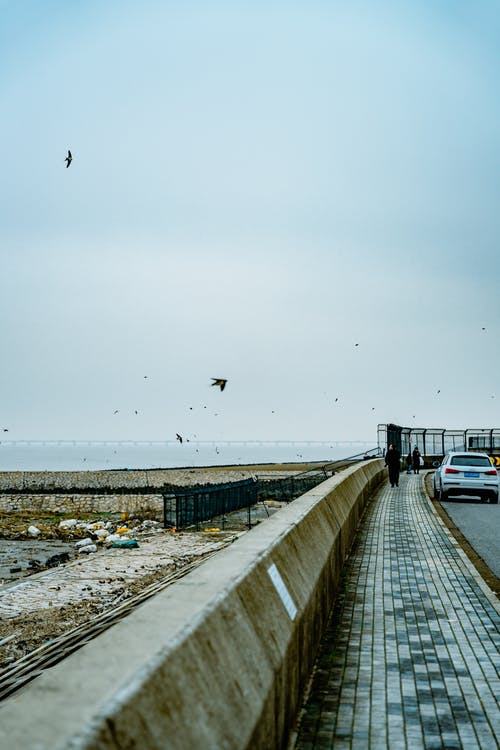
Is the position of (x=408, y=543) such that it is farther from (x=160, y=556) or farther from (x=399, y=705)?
(x=399, y=705)

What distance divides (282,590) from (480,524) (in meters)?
14.1

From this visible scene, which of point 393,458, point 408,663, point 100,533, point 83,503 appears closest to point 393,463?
point 393,458

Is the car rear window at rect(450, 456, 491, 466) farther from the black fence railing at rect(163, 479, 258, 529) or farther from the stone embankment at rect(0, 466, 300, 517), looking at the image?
the stone embankment at rect(0, 466, 300, 517)

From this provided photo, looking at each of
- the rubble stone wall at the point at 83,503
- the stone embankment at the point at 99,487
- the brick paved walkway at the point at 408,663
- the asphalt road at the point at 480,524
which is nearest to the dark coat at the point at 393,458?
the asphalt road at the point at 480,524

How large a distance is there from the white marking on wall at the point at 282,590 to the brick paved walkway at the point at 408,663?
23.2 inches

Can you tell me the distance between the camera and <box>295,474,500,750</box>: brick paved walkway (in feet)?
15.3

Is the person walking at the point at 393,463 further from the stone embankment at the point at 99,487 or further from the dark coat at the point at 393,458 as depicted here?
the stone embankment at the point at 99,487

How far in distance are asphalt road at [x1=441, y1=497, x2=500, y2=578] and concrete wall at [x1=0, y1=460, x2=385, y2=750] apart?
23.1 ft

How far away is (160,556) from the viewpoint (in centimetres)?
1650

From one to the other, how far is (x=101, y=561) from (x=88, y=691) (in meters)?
13.9

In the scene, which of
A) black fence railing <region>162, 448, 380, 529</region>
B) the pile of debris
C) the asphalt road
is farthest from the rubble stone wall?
the asphalt road

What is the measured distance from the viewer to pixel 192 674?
3072mm

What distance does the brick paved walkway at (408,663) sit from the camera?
467 cm

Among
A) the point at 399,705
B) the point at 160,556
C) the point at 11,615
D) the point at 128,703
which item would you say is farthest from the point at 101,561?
the point at 128,703
